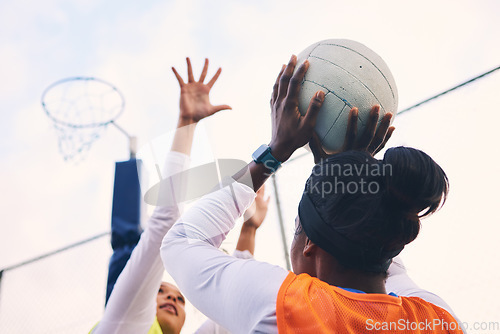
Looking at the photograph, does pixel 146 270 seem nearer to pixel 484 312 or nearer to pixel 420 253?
pixel 420 253

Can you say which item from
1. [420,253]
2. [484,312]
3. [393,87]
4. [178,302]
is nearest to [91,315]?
[178,302]

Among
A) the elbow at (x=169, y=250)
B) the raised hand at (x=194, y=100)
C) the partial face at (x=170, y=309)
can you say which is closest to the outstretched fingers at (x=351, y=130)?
the elbow at (x=169, y=250)

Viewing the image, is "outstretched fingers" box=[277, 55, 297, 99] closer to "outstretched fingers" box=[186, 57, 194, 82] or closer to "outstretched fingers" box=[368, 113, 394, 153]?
"outstretched fingers" box=[368, 113, 394, 153]

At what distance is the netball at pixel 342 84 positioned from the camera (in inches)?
62.2

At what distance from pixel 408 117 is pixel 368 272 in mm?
2859

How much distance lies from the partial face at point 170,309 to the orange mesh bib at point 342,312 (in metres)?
2.18

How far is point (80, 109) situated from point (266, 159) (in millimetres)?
7480

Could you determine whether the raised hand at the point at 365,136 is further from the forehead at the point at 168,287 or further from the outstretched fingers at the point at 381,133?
the forehead at the point at 168,287

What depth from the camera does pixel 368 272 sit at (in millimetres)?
1179

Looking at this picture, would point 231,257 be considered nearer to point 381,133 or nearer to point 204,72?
point 381,133

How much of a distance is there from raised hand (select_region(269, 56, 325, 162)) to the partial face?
6.72 ft

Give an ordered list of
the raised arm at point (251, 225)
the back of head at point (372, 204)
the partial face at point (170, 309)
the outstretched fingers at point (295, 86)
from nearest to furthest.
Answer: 1. the back of head at point (372, 204)
2. the outstretched fingers at point (295, 86)
3. the raised arm at point (251, 225)
4. the partial face at point (170, 309)

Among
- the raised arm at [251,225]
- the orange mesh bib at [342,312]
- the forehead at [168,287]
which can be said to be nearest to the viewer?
the orange mesh bib at [342,312]

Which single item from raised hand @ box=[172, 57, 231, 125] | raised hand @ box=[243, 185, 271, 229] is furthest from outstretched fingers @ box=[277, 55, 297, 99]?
raised hand @ box=[243, 185, 271, 229]
